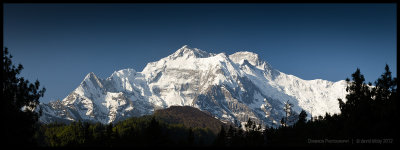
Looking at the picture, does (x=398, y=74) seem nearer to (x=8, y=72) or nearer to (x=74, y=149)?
(x=74, y=149)

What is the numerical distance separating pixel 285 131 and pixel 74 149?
444ft

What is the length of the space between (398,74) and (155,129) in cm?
8766

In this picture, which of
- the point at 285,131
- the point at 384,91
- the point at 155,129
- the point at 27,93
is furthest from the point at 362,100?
the point at 285,131

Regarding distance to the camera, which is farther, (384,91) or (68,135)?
(68,135)

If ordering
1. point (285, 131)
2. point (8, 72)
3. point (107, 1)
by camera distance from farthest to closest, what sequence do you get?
point (285, 131)
point (8, 72)
point (107, 1)

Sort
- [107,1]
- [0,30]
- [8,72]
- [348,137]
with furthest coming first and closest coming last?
[348,137], [8,72], [0,30], [107,1]

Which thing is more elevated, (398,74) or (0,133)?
(398,74)

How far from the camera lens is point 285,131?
5551 inches

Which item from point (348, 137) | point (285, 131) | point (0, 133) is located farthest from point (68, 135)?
point (0, 133)

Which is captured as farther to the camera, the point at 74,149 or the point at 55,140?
the point at 55,140

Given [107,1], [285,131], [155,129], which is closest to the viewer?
[107,1]

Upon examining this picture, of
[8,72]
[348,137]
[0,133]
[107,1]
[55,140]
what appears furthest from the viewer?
[55,140]

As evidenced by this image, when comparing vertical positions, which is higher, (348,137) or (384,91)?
(384,91)

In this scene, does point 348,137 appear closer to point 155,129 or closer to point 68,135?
point 155,129
